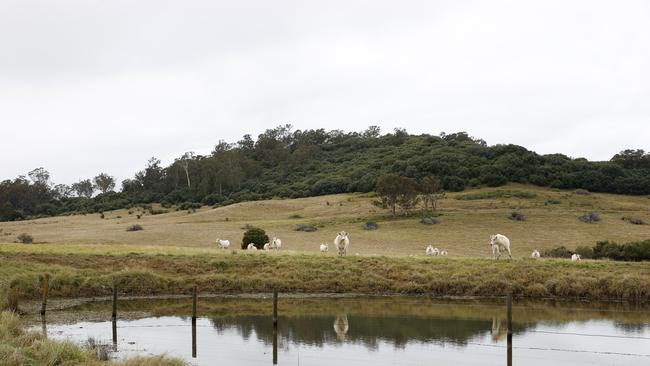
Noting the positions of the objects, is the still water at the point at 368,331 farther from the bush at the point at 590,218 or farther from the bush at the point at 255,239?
the bush at the point at 590,218

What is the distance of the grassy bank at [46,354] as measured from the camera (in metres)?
14.1

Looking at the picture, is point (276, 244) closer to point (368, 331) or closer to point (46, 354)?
point (368, 331)

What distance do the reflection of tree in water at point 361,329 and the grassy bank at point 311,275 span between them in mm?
6678

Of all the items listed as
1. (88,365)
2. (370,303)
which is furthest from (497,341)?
(88,365)

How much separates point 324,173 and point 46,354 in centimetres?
12592

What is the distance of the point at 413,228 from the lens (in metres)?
69.8

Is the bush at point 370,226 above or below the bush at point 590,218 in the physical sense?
below

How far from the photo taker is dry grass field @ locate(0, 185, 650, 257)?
60.2 metres

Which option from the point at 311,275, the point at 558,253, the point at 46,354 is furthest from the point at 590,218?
the point at 46,354

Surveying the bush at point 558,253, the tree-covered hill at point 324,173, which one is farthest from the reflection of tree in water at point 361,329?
the tree-covered hill at point 324,173

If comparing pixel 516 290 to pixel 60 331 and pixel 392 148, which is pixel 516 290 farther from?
pixel 392 148

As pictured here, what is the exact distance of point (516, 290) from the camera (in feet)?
102

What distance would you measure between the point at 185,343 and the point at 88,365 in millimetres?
7072

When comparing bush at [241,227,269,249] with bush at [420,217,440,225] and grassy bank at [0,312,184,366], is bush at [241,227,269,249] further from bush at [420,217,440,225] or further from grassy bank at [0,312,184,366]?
grassy bank at [0,312,184,366]
